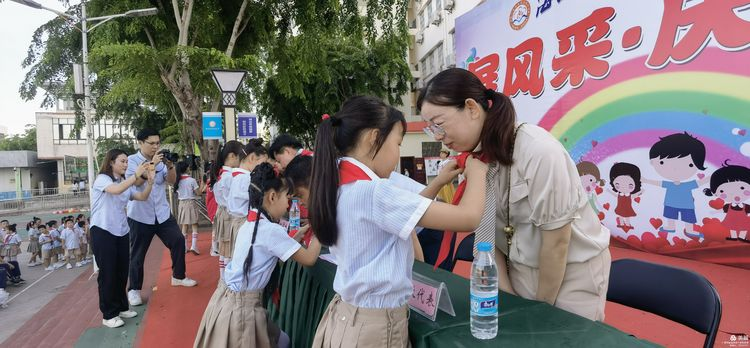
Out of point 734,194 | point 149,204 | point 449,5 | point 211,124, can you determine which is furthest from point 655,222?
point 449,5

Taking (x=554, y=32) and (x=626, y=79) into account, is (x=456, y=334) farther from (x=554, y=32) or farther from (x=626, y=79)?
(x=554, y=32)

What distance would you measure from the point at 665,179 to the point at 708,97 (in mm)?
953

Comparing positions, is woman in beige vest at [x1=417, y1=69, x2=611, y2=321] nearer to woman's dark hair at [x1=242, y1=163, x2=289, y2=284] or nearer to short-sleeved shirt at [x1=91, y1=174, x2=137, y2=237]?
woman's dark hair at [x1=242, y1=163, x2=289, y2=284]

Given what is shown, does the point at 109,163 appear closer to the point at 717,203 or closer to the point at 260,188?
the point at 260,188

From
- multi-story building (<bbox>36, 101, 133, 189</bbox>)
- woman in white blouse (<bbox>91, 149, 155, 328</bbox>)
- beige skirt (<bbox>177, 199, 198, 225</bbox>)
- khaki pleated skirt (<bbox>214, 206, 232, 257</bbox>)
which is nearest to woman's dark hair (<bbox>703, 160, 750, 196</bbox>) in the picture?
khaki pleated skirt (<bbox>214, 206, 232, 257</bbox>)

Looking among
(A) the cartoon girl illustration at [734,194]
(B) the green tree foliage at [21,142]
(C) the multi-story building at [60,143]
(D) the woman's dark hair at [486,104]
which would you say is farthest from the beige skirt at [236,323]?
(B) the green tree foliage at [21,142]

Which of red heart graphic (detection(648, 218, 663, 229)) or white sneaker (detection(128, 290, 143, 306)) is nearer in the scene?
white sneaker (detection(128, 290, 143, 306))

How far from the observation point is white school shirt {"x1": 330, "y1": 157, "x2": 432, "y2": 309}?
1.23m

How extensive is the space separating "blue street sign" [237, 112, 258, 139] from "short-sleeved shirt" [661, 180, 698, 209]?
217 inches

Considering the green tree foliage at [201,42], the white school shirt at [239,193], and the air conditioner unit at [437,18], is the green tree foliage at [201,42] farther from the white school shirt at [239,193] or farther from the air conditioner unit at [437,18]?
the air conditioner unit at [437,18]

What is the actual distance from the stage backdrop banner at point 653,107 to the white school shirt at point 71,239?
9041 mm

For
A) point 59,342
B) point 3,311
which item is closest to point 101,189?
point 59,342

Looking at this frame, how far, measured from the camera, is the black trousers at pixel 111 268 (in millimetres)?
3537

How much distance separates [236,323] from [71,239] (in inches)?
354
